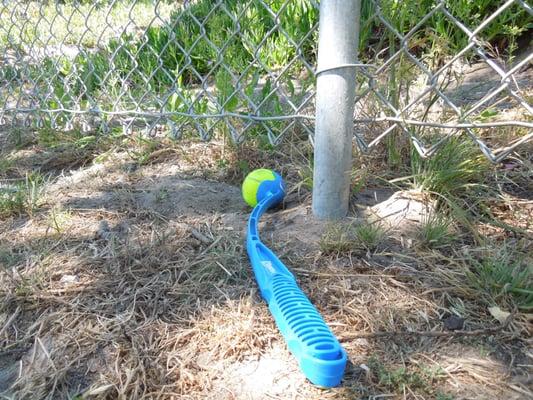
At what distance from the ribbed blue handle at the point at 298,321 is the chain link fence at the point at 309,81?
53 cm

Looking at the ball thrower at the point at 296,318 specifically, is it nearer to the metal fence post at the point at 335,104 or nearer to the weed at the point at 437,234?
the metal fence post at the point at 335,104

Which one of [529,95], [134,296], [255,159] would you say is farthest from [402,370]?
[529,95]

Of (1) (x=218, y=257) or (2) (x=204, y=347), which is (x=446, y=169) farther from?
(2) (x=204, y=347)

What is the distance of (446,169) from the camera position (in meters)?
1.52

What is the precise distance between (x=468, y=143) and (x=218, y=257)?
0.85 m

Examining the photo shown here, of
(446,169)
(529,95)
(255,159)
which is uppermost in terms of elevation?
(529,95)

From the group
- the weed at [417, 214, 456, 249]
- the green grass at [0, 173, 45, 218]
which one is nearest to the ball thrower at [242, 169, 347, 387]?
the weed at [417, 214, 456, 249]

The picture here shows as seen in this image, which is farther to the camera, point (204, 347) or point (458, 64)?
point (458, 64)

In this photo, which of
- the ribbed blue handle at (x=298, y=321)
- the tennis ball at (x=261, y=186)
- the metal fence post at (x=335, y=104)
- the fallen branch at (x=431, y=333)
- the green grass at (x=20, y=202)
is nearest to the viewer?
the ribbed blue handle at (x=298, y=321)

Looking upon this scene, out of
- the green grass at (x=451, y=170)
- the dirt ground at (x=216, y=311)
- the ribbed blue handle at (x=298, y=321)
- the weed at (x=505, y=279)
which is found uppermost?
the green grass at (x=451, y=170)

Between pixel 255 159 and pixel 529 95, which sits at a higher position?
pixel 529 95

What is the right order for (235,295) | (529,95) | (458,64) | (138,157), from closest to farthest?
1. (235,295)
2. (529,95)
3. (138,157)
4. (458,64)

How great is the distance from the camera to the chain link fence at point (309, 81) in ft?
5.03

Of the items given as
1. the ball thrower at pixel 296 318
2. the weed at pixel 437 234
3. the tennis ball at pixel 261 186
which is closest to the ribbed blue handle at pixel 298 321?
the ball thrower at pixel 296 318
